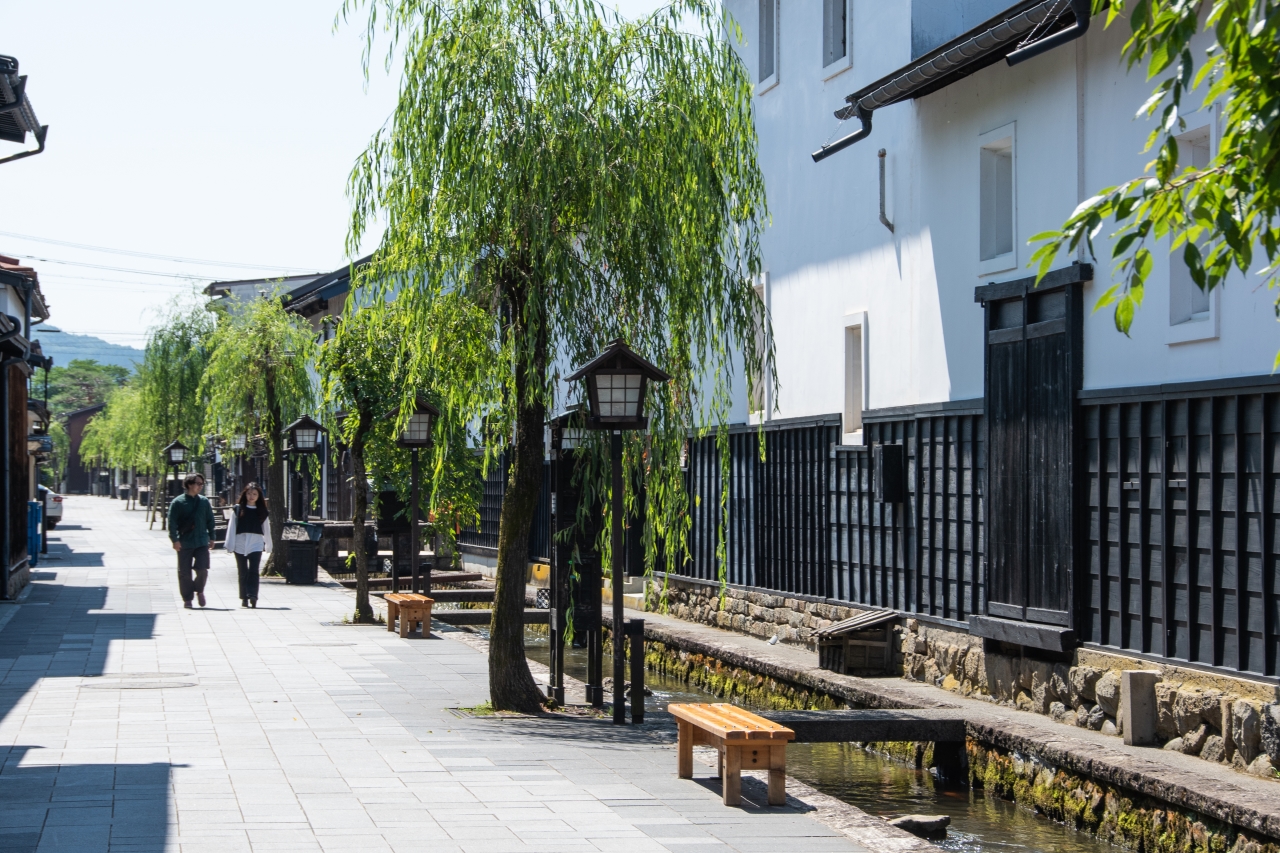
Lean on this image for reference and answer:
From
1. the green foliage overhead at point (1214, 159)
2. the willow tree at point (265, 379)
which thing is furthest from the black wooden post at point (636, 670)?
the willow tree at point (265, 379)

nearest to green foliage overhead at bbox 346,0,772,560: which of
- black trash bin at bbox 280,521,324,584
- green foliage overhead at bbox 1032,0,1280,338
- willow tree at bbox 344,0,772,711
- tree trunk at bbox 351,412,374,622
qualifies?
willow tree at bbox 344,0,772,711

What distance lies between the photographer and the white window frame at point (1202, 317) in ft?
30.5

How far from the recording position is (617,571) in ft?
34.1

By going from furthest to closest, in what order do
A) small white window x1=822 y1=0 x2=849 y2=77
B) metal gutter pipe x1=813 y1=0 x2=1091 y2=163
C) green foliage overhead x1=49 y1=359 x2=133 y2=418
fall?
green foliage overhead x1=49 y1=359 x2=133 y2=418 → small white window x1=822 y1=0 x2=849 y2=77 → metal gutter pipe x1=813 y1=0 x2=1091 y2=163

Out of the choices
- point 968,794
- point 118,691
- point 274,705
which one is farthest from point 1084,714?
point 118,691

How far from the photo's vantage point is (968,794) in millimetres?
10242

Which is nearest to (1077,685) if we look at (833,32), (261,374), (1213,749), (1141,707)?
(1141,707)

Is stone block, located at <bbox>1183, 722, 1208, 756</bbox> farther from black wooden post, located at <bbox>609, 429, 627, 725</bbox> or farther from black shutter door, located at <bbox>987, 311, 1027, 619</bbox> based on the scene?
black wooden post, located at <bbox>609, 429, 627, 725</bbox>

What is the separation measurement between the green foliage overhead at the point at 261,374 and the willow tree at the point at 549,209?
52.6 ft

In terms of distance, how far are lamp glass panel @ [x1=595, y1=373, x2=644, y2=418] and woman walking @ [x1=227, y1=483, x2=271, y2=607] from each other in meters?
11.5

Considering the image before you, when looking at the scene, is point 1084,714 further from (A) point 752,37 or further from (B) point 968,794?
(A) point 752,37

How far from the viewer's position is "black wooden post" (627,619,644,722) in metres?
10.6

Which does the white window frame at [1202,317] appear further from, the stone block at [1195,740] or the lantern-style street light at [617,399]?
the lantern-style street light at [617,399]

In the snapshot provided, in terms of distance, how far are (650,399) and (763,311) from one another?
4.17ft
